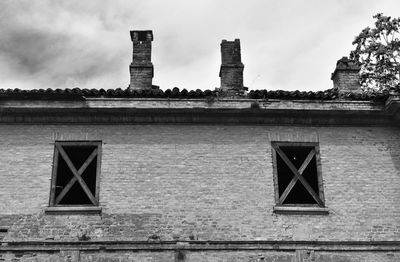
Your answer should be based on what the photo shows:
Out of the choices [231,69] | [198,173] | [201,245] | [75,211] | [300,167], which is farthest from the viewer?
[231,69]

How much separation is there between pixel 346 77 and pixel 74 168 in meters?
6.96

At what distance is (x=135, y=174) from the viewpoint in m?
12.3

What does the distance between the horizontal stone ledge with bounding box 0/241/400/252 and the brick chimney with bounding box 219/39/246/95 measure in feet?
11.9

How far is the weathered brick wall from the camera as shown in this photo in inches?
464

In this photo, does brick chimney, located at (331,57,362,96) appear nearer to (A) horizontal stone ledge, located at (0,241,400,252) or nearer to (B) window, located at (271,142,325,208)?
(B) window, located at (271,142,325,208)

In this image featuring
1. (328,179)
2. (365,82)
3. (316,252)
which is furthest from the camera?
(365,82)

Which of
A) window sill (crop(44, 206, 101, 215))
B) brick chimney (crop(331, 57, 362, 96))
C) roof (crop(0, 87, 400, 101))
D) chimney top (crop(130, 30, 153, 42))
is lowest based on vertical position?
window sill (crop(44, 206, 101, 215))

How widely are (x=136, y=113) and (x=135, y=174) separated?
1438mm

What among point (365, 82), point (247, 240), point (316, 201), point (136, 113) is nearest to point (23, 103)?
point (136, 113)

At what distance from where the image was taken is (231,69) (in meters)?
13.7

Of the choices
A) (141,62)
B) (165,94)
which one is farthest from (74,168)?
(141,62)

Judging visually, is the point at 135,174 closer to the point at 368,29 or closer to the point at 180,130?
the point at 180,130

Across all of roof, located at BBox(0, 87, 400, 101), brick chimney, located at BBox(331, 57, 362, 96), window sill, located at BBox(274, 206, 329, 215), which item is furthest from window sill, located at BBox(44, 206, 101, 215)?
brick chimney, located at BBox(331, 57, 362, 96)

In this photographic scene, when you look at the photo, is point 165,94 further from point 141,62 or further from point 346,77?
point 346,77
